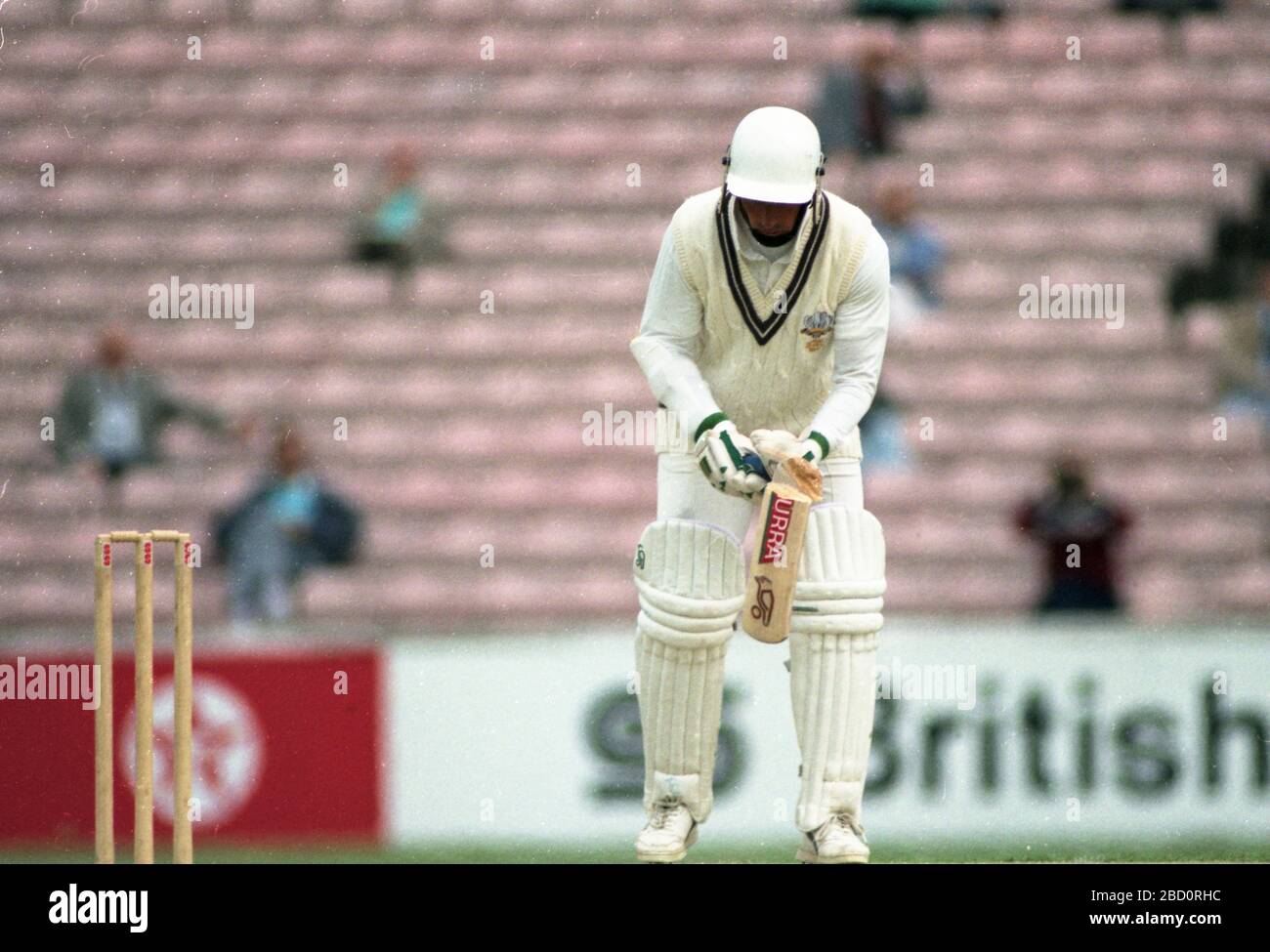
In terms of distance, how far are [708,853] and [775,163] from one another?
225cm

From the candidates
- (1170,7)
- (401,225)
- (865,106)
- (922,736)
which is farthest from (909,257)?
(922,736)

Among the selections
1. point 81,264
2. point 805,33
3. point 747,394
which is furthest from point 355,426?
point 747,394

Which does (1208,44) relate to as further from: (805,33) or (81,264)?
(81,264)

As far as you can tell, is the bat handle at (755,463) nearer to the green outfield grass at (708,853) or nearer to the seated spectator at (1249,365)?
the green outfield grass at (708,853)

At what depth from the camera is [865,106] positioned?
8.91 m

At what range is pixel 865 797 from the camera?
754 cm

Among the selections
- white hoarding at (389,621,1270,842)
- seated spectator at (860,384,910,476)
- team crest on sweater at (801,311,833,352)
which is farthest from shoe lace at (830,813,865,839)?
seated spectator at (860,384,910,476)

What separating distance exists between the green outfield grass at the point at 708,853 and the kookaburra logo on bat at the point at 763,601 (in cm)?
100

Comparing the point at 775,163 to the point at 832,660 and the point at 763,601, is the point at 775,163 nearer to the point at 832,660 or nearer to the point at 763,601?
the point at 763,601

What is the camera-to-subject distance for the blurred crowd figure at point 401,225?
29.5ft

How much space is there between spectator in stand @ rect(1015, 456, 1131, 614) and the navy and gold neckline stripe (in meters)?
2.50

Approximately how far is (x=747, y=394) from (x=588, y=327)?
A: 9.57ft

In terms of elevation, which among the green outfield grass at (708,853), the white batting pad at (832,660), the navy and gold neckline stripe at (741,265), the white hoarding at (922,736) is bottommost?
the green outfield grass at (708,853)

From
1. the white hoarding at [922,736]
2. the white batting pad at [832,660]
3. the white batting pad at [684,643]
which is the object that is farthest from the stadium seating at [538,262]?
the white batting pad at [832,660]
